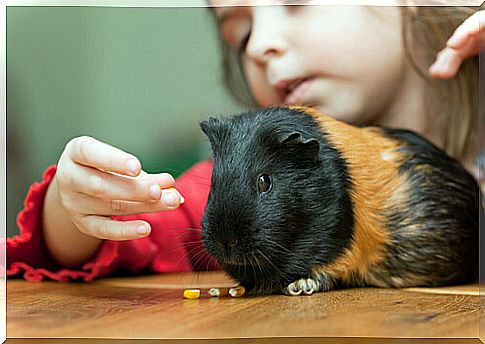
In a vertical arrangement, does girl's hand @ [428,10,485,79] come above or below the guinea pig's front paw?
above

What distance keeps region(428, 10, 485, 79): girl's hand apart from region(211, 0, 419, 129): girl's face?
0.06 m

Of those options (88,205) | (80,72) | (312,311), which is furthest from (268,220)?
(80,72)

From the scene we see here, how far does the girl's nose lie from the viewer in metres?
1.16

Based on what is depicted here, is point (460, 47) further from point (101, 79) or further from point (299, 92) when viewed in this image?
point (101, 79)

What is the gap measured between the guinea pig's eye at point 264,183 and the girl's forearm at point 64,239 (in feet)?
1.08

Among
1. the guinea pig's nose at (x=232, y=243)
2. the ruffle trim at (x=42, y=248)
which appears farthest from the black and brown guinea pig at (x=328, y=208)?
the ruffle trim at (x=42, y=248)

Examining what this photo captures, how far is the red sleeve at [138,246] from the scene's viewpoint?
115 centimetres

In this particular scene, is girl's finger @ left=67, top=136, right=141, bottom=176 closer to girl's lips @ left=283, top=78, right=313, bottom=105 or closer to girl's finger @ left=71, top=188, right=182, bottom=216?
girl's finger @ left=71, top=188, right=182, bottom=216

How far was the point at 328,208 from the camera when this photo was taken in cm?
105

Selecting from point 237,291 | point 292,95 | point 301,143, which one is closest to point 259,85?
point 292,95

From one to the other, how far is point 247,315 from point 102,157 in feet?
0.94

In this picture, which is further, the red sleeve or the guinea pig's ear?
the red sleeve

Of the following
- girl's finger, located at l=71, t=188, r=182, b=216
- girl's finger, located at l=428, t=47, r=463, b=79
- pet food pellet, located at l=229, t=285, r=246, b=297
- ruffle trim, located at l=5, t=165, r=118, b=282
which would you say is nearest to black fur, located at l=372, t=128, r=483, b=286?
girl's finger, located at l=428, t=47, r=463, b=79

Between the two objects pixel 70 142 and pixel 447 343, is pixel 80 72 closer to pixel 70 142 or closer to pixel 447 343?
pixel 70 142
